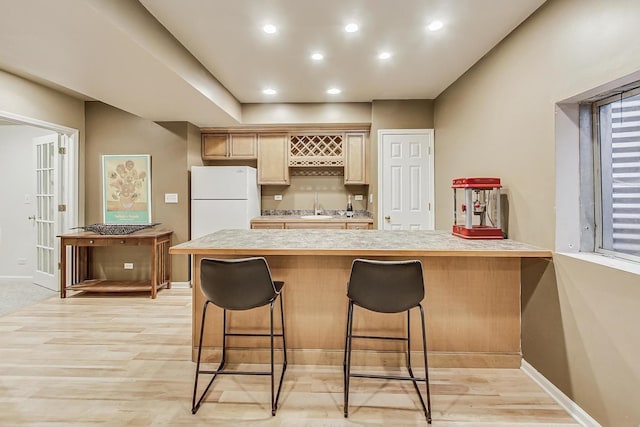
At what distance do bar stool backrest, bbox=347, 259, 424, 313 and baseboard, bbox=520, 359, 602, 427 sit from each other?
1.07 meters

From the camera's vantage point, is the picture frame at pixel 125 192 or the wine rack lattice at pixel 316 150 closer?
the picture frame at pixel 125 192

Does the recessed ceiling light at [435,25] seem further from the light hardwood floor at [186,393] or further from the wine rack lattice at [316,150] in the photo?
the light hardwood floor at [186,393]

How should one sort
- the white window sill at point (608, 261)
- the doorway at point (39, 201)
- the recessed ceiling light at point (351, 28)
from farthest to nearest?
the doorway at point (39, 201)
the recessed ceiling light at point (351, 28)
the white window sill at point (608, 261)

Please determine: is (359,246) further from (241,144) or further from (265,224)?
(241,144)

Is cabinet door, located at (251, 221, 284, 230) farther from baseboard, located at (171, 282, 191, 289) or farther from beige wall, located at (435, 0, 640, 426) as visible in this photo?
beige wall, located at (435, 0, 640, 426)

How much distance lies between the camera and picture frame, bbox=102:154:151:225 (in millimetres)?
4410

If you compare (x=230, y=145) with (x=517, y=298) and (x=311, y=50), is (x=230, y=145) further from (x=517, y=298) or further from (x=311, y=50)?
(x=517, y=298)

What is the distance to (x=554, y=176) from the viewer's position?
1960 mm

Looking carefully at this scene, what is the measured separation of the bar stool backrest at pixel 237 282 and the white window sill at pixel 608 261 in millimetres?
1736

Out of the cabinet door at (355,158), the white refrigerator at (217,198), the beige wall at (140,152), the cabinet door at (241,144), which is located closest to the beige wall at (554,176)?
the cabinet door at (355,158)

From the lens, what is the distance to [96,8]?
1788 millimetres

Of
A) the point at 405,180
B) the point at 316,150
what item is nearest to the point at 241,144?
the point at 316,150

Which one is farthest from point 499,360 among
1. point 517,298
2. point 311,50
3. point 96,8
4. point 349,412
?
point 96,8

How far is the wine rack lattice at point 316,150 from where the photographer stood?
474 cm
